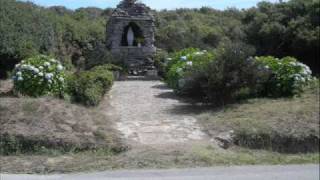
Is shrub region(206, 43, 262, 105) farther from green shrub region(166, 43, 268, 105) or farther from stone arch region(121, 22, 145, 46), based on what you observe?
stone arch region(121, 22, 145, 46)

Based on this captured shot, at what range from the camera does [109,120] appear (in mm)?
11273

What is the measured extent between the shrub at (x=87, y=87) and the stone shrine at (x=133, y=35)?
870 cm

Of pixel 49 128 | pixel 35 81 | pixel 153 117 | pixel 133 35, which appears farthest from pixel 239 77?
pixel 133 35

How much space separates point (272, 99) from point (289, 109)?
160 cm

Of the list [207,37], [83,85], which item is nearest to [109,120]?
[83,85]

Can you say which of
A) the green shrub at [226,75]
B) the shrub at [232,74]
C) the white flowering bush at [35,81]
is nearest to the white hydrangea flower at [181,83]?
the green shrub at [226,75]

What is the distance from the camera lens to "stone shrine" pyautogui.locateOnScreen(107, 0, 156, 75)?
22.8m

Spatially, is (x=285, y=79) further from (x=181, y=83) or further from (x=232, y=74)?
(x=181, y=83)

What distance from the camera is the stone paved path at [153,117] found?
10.3m

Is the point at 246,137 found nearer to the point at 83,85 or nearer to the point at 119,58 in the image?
the point at 83,85

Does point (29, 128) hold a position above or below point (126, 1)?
below

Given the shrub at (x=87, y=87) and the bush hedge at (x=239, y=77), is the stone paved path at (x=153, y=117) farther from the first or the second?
the bush hedge at (x=239, y=77)

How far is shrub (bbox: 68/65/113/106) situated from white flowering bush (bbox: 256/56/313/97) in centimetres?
362

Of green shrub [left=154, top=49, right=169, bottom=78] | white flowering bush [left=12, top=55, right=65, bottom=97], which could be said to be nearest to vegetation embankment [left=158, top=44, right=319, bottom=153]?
white flowering bush [left=12, top=55, right=65, bottom=97]
